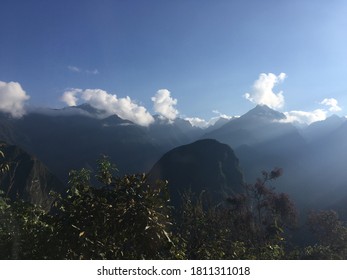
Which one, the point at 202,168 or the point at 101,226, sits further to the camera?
the point at 202,168

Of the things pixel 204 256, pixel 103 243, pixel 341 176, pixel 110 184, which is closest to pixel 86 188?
pixel 110 184

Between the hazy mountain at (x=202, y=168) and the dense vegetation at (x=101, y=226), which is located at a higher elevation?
the hazy mountain at (x=202, y=168)

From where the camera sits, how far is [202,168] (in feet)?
523

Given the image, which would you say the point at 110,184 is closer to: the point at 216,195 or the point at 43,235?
the point at 43,235

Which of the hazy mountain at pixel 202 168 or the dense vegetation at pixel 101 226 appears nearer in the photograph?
the dense vegetation at pixel 101 226

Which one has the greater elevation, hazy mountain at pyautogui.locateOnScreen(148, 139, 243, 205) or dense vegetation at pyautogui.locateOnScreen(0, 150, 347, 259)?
hazy mountain at pyautogui.locateOnScreen(148, 139, 243, 205)

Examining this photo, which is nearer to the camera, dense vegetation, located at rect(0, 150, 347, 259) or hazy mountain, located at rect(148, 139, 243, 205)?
dense vegetation, located at rect(0, 150, 347, 259)

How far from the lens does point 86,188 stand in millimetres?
7879

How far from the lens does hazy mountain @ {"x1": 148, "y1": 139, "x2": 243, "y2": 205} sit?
5925 inches

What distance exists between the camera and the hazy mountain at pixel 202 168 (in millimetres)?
150500

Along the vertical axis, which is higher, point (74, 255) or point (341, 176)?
point (341, 176)

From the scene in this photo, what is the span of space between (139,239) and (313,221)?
127 feet

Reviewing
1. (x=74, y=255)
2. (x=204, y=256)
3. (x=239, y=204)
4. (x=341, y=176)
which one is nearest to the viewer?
(x=74, y=255)

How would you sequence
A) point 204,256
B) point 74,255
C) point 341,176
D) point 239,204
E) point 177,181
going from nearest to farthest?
point 74,255
point 204,256
point 239,204
point 177,181
point 341,176
